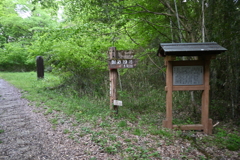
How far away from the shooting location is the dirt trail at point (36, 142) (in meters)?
3.29

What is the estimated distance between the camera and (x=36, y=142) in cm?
378

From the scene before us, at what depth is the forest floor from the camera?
332cm

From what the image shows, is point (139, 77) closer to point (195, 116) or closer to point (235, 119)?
point (195, 116)

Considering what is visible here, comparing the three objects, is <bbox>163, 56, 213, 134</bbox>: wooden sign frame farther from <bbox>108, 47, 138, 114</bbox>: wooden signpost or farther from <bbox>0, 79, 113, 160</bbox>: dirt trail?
A: <bbox>0, 79, 113, 160</bbox>: dirt trail

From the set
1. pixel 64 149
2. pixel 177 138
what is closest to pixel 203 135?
pixel 177 138

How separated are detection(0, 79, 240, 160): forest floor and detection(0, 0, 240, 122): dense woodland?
1963 millimetres

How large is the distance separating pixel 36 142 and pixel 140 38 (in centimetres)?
560

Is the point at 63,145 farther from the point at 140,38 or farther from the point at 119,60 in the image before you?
the point at 140,38

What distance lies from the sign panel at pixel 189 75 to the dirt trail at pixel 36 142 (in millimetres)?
2629

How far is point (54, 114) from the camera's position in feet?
18.4

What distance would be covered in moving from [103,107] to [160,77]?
619 centimetres

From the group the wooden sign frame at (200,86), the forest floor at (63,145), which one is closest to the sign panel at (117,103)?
the forest floor at (63,145)

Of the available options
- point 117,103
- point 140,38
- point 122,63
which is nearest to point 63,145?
point 117,103

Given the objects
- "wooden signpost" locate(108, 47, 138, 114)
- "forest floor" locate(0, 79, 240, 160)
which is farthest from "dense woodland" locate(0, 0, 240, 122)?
"forest floor" locate(0, 79, 240, 160)
